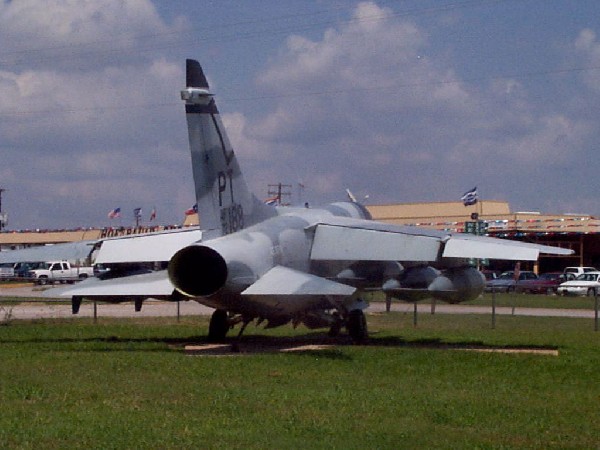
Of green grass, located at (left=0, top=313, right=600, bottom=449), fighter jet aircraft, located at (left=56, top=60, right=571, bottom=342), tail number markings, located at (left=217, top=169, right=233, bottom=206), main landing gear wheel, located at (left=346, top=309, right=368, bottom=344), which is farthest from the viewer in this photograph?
main landing gear wheel, located at (left=346, top=309, right=368, bottom=344)

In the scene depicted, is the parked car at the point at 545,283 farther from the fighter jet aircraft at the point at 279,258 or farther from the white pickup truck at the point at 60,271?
the white pickup truck at the point at 60,271

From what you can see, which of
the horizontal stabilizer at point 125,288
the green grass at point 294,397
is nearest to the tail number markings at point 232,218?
the horizontal stabilizer at point 125,288

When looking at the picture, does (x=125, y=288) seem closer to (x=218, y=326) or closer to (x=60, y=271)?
(x=218, y=326)

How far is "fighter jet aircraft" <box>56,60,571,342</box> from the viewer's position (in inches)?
777

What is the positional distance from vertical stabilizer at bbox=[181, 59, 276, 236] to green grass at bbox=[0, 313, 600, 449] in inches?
112

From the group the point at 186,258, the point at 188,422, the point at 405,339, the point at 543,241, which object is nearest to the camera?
the point at 188,422

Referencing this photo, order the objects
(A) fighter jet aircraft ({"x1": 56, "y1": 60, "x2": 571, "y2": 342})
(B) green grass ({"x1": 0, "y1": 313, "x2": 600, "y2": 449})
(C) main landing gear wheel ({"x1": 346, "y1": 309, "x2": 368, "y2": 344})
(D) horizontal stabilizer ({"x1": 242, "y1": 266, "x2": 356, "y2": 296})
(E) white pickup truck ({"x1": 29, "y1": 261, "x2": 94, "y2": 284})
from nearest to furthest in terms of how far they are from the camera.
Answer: (B) green grass ({"x1": 0, "y1": 313, "x2": 600, "y2": 449})
(D) horizontal stabilizer ({"x1": 242, "y1": 266, "x2": 356, "y2": 296})
(A) fighter jet aircraft ({"x1": 56, "y1": 60, "x2": 571, "y2": 342})
(C) main landing gear wheel ({"x1": 346, "y1": 309, "x2": 368, "y2": 344})
(E) white pickup truck ({"x1": 29, "y1": 261, "x2": 94, "y2": 284})

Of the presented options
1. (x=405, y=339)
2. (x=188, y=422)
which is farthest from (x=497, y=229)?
(x=188, y=422)

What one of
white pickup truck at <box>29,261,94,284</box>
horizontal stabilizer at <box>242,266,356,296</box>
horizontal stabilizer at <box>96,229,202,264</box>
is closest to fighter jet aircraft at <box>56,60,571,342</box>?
horizontal stabilizer at <box>242,266,356,296</box>

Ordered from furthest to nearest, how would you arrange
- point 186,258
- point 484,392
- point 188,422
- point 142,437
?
point 186,258 < point 484,392 < point 188,422 < point 142,437

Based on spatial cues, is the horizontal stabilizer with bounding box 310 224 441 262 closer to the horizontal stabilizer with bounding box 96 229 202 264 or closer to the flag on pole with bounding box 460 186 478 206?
the horizontal stabilizer with bounding box 96 229 202 264

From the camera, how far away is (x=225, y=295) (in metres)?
19.8

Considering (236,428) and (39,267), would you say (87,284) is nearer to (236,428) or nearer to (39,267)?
Answer: (236,428)

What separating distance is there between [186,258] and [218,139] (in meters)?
2.86
